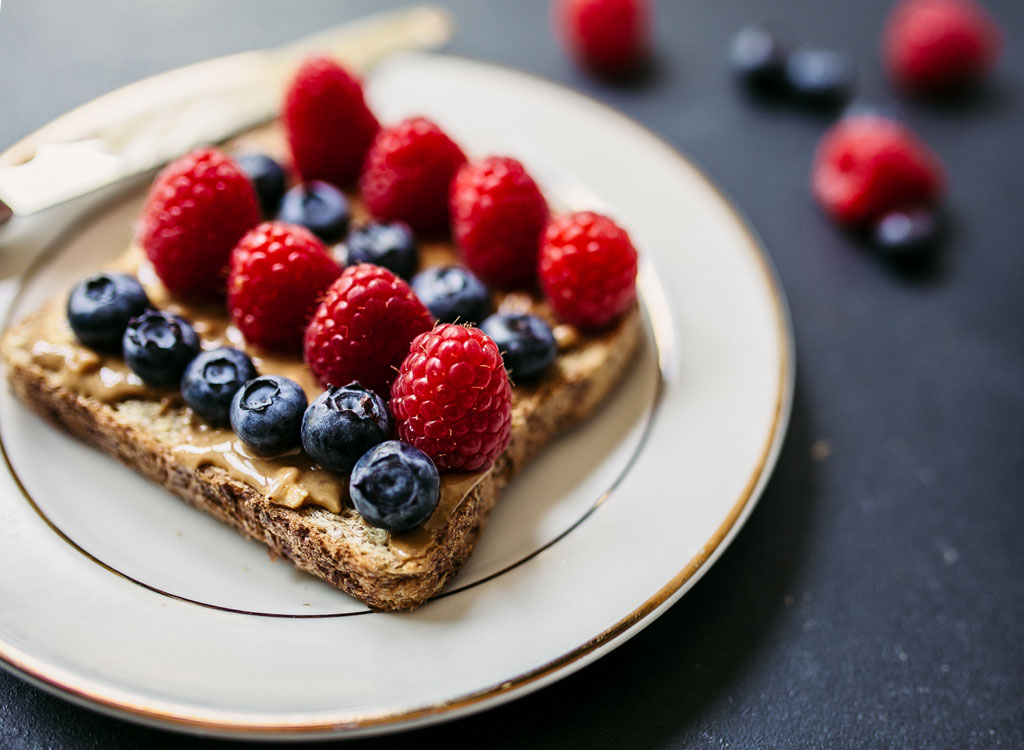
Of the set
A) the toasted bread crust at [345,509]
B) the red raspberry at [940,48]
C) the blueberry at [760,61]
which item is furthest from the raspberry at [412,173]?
the red raspberry at [940,48]

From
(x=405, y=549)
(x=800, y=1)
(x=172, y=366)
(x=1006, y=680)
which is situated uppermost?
(x=172, y=366)

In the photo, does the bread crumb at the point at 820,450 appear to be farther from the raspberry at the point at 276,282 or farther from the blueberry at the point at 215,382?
the blueberry at the point at 215,382

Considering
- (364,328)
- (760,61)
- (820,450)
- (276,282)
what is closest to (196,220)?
(276,282)

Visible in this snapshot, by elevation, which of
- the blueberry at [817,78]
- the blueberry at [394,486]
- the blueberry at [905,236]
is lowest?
the blueberry at [905,236]

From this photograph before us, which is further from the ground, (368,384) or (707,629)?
(368,384)

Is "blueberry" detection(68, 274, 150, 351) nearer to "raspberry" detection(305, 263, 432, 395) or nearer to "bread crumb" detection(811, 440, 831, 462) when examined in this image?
"raspberry" detection(305, 263, 432, 395)

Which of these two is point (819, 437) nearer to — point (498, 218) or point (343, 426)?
point (498, 218)

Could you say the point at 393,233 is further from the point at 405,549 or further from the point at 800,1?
the point at 800,1

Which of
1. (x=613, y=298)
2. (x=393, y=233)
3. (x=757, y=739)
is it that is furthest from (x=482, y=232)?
(x=757, y=739)
